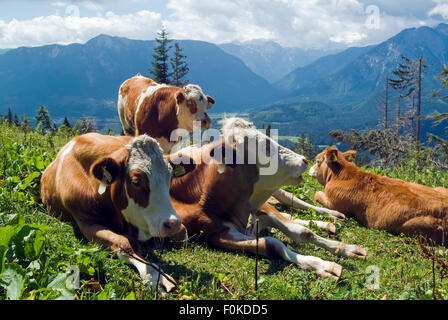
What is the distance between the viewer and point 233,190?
259 inches

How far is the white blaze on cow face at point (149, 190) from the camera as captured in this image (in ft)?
16.4

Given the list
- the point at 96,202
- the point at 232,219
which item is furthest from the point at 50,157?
the point at 232,219

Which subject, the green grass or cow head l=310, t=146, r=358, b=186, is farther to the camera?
cow head l=310, t=146, r=358, b=186

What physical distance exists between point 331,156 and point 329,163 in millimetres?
Result: 214

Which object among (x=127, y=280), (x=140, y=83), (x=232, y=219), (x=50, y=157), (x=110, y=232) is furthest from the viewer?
(x=140, y=83)

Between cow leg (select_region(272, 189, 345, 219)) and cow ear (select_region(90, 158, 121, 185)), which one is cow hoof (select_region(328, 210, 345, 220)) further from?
cow ear (select_region(90, 158, 121, 185))

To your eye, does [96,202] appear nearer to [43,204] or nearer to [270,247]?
[43,204]

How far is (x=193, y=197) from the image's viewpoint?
6.62 meters

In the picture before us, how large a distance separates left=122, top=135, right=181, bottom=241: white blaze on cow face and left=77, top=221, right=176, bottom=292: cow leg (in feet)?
1.06

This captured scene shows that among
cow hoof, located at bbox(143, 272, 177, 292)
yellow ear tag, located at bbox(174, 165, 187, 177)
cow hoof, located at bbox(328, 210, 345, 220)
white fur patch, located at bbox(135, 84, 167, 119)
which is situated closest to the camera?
cow hoof, located at bbox(143, 272, 177, 292)

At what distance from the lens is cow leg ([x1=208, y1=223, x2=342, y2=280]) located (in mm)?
5168

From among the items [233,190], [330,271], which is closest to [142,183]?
[233,190]

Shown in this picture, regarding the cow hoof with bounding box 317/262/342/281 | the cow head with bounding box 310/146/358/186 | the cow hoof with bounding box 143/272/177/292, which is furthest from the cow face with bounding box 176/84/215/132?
the cow hoof with bounding box 143/272/177/292
